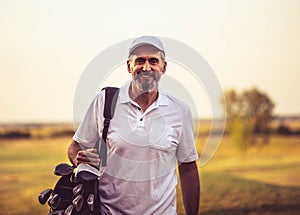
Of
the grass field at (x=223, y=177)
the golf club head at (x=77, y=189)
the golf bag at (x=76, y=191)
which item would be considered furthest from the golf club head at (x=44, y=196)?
the grass field at (x=223, y=177)

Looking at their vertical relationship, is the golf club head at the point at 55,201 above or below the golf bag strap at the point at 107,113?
below

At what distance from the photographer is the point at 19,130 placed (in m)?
3.35

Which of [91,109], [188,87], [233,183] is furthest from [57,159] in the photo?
[91,109]

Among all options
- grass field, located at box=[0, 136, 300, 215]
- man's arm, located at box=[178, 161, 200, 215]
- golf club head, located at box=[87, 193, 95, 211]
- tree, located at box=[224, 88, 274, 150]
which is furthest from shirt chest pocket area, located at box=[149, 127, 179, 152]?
tree, located at box=[224, 88, 274, 150]

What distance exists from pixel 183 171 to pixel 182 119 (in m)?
0.19

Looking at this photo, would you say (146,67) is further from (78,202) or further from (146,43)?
(78,202)

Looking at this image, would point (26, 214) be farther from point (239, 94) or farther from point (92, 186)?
point (92, 186)

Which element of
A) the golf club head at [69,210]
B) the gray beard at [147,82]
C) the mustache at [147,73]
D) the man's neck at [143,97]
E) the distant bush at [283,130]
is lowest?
the golf club head at [69,210]

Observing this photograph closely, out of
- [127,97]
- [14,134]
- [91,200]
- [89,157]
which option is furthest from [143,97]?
[14,134]

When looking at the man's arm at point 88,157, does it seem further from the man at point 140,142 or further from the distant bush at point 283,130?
the distant bush at point 283,130

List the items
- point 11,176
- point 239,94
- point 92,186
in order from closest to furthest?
point 92,186 → point 11,176 → point 239,94

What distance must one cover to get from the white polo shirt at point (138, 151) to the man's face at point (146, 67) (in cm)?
8

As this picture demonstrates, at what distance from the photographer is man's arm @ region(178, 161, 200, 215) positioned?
1.75 metres

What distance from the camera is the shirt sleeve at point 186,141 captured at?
169 cm
